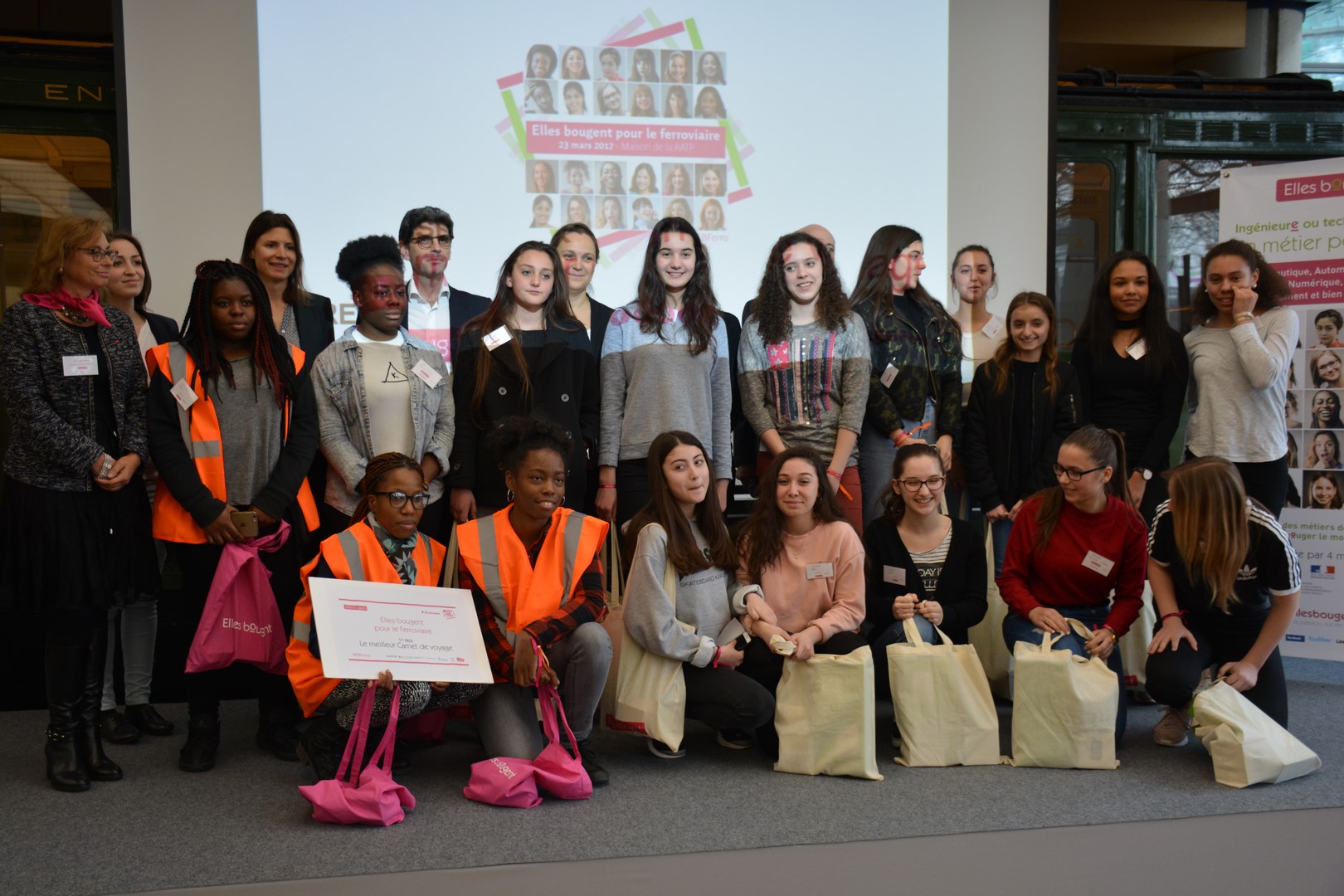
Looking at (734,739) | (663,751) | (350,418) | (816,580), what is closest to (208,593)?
(350,418)

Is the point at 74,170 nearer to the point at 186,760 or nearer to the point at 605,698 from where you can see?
the point at 186,760

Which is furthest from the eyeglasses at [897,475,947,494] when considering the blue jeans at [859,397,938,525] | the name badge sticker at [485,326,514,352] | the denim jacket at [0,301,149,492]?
the denim jacket at [0,301,149,492]

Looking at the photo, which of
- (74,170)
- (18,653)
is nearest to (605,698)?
(18,653)

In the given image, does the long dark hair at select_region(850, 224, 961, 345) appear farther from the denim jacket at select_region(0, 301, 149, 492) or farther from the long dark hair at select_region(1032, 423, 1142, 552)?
the denim jacket at select_region(0, 301, 149, 492)

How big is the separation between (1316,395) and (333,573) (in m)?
3.72

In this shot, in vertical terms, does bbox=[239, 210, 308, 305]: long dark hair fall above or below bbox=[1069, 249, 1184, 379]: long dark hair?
above

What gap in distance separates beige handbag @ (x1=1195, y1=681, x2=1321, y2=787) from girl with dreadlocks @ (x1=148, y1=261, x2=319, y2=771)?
250 centimetres

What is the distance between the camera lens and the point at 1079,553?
126 inches

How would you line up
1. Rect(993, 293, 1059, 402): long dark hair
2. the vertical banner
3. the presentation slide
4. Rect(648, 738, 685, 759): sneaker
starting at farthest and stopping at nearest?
1. the presentation slide
2. the vertical banner
3. Rect(993, 293, 1059, 402): long dark hair
4. Rect(648, 738, 685, 759): sneaker

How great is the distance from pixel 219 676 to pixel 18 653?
1.28 meters

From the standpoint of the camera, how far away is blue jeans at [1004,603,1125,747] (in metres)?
3.02

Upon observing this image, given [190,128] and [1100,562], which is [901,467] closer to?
[1100,562]

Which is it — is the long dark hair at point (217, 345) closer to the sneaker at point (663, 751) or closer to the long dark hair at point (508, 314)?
the long dark hair at point (508, 314)

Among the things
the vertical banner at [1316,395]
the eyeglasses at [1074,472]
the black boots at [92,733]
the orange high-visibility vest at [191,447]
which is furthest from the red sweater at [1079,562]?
the black boots at [92,733]
